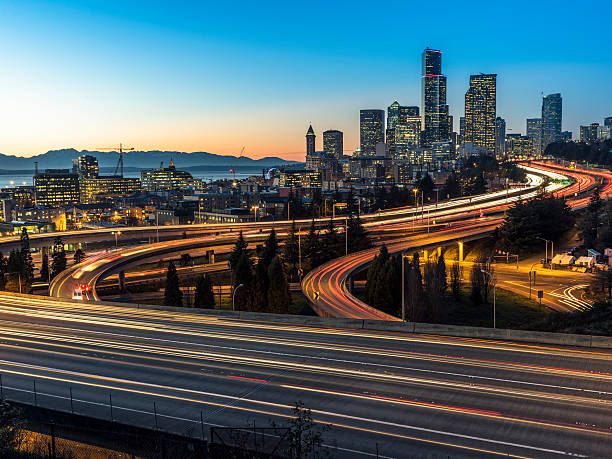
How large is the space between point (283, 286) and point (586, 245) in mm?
46333

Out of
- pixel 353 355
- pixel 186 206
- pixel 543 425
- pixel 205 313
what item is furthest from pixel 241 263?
pixel 186 206

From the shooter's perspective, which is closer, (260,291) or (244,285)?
(260,291)

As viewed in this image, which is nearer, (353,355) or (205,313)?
(353,355)

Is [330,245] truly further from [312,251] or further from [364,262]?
[364,262]

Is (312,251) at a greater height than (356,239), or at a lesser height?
lesser

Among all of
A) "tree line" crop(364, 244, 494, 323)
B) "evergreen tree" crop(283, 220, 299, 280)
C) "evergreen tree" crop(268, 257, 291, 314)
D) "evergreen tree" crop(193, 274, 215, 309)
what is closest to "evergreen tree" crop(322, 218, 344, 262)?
Answer: "evergreen tree" crop(283, 220, 299, 280)

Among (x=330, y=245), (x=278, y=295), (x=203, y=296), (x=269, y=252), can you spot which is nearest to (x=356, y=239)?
(x=330, y=245)

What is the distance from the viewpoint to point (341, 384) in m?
20.2

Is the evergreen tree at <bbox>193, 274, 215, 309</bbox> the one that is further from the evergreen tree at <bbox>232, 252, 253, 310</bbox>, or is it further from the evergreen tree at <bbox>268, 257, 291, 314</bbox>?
the evergreen tree at <bbox>268, 257, 291, 314</bbox>

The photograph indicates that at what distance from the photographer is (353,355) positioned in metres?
23.7

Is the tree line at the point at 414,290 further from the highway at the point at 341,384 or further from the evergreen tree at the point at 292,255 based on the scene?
the highway at the point at 341,384

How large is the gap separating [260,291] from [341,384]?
28.7m

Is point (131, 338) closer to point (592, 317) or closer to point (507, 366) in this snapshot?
point (507, 366)

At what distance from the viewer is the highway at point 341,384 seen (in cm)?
1587
